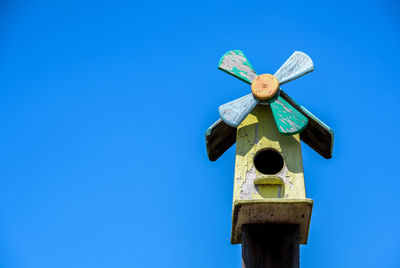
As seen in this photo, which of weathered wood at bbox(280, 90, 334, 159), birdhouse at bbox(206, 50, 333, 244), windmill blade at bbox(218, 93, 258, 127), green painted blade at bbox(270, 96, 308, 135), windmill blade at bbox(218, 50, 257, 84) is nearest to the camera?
birdhouse at bbox(206, 50, 333, 244)

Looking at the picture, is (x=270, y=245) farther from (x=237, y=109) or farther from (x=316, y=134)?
(x=316, y=134)

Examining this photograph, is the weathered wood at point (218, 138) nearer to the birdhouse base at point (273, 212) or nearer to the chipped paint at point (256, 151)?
the chipped paint at point (256, 151)

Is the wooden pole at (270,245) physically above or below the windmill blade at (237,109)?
below

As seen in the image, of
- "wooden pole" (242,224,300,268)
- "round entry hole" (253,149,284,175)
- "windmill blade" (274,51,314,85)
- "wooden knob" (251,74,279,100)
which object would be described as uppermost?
"windmill blade" (274,51,314,85)

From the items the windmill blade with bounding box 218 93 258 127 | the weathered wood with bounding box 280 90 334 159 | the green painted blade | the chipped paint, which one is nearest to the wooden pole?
the chipped paint

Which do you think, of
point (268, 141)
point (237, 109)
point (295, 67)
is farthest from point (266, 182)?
point (295, 67)

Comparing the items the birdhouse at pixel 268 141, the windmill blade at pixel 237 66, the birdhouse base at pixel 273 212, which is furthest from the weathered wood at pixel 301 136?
the birdhouse base at pixel 273 212

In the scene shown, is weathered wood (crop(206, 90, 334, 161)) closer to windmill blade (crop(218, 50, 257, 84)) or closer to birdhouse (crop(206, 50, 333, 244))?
birdhouse (crop(206, 50, 333, 244))
